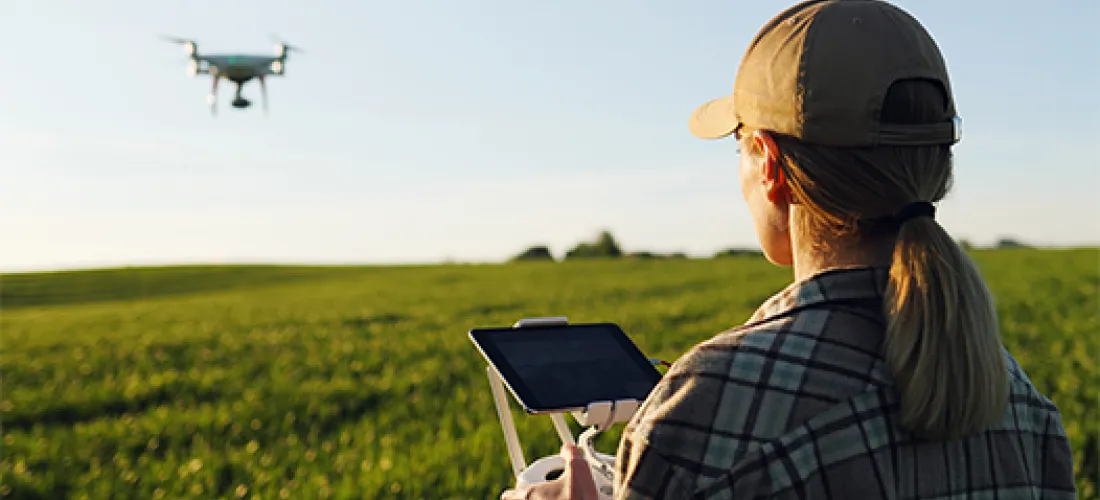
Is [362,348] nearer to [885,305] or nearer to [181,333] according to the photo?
[181,333]

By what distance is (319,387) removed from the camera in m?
8.85

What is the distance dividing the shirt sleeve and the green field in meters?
4.13

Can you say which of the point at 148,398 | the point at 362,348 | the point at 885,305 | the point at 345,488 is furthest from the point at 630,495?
the point at 362,348

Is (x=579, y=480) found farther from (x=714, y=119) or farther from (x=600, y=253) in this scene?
(x=600, y=253)

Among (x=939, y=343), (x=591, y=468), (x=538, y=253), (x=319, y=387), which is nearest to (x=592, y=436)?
(x=591, y=468)

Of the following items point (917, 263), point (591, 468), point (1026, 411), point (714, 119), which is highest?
point (714, 119)

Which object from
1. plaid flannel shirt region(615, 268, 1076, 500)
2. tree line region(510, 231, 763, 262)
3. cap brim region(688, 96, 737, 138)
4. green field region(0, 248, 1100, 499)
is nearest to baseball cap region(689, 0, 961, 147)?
cap brim region(688, 96, 737, 138)

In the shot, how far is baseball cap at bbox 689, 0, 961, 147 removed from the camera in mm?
1504

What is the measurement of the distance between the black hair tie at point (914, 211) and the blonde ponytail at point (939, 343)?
0.02 meters

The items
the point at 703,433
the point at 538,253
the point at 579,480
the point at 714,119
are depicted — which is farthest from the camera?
the point at 538,253

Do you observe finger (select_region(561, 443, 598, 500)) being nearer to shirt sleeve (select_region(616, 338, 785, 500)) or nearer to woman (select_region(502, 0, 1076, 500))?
woman (select_region(502, 0, 1076, 500))

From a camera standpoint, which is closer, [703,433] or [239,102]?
[703,433]

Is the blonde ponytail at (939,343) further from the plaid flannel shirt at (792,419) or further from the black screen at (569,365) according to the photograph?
the black screen at (569,365)

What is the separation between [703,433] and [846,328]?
28 cm
